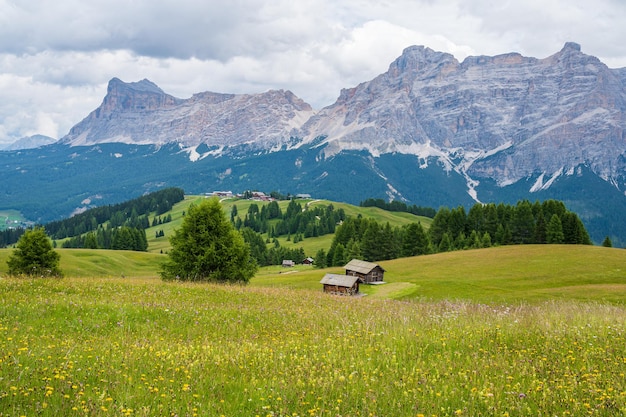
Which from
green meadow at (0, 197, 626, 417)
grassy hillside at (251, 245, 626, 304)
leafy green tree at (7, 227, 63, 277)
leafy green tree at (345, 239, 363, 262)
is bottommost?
grassy hillside at (251, 245, 626, 304)

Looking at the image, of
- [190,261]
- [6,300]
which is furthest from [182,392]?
[190,261]

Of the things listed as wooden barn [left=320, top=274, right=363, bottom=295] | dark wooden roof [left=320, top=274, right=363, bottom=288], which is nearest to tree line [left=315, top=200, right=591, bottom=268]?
dark wooden roof [left=320, top=274, right=363, bottom=288]

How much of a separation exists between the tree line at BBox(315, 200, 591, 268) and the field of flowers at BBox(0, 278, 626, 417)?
103m

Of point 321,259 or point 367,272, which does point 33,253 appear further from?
point 321,259

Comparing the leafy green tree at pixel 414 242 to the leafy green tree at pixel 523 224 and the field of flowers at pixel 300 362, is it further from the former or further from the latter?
the field of flowers at pixel 300 362

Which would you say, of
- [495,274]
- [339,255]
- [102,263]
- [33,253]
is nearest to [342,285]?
[495,274]

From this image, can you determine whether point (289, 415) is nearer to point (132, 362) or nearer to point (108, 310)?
point (132, 362)

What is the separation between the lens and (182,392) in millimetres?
7488

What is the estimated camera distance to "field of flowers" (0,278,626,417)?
22.9 feet

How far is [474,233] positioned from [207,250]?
92615 mm

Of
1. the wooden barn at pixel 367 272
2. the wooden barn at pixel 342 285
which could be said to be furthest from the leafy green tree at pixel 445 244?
the wooden barn at pixel 342 285

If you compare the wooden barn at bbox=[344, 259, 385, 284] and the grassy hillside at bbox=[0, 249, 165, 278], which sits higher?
the grassy hillside at bbox=[0, 249, 165, 278]

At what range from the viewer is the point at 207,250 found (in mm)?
40531

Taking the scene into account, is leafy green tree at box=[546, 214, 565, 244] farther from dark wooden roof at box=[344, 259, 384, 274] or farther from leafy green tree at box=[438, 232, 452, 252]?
dark wooden roof at box=[344, 259, 384, 274]
